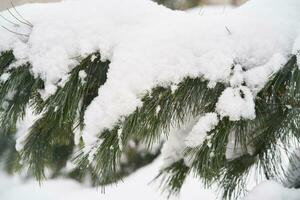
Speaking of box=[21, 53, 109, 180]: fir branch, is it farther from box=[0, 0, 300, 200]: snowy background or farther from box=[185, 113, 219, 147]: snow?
box=[0, 0, 300, 200]: snowy background

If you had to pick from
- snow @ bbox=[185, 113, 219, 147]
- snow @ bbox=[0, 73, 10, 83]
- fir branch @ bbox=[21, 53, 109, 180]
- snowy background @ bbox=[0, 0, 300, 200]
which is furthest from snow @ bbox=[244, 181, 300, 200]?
snowy background @ bbox=[0, 0, 300, 200]

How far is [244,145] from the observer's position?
2.42 ft

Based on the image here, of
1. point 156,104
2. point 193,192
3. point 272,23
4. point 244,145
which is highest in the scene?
point 272,23

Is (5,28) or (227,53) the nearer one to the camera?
(227,53)

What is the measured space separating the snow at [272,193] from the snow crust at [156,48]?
15 centimetres

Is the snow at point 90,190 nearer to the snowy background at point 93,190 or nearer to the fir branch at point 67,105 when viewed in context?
the snowy background at point 93,190

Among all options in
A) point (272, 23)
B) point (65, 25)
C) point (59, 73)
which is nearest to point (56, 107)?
point (59, 73)

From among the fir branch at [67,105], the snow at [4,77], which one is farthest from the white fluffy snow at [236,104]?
the snow at [4,77]

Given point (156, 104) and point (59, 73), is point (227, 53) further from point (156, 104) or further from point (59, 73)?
point (59, 73)

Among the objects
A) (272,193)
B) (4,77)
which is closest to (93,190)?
(4,77)

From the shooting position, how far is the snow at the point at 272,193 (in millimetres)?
694

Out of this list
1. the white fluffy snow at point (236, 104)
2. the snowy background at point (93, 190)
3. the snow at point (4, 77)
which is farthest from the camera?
the snowy background at point (93, 190)

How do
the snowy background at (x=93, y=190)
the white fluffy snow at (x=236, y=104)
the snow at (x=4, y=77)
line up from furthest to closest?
the snowy background at (x=93, y=190) < the snow at (x=4, y=77) < the white fluffy snow at (x=236, y=104)

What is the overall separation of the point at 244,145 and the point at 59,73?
1.34 ft
